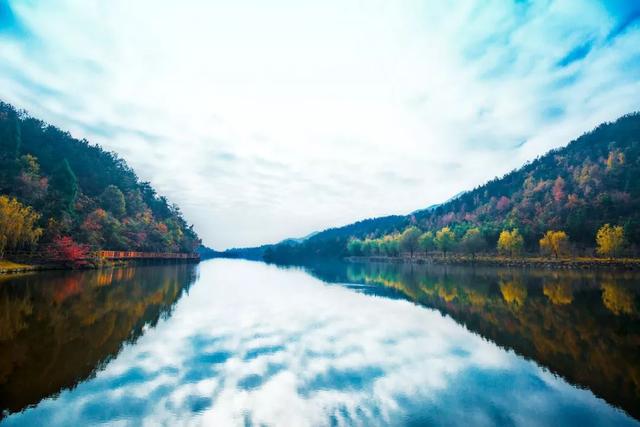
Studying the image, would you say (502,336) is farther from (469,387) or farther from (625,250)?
(625,250)

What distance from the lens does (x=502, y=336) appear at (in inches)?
650

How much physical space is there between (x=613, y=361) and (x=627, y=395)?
3.15 metres

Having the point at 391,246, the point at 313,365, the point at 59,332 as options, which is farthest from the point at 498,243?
the point at 59,332

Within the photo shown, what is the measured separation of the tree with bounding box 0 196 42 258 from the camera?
4188 cm

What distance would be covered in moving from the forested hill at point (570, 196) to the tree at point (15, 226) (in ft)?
324

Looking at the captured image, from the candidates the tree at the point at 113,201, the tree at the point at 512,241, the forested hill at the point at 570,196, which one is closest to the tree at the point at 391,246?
the forested hill at the point at 570,196

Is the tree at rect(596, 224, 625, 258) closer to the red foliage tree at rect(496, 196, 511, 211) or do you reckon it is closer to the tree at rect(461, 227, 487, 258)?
the tree at rect(461, 227, 487, 258)

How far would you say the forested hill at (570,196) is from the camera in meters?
90.8

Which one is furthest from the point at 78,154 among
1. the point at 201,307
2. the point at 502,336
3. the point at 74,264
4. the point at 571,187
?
the point at 571,187

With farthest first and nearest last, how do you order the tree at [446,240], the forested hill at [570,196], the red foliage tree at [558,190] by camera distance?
the red foliage tree at [558,190] → the tree at [446,240] → the forested hill at [570,196]

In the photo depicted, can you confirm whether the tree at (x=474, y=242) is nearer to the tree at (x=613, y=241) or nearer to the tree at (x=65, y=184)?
the tree at (x=613, y=241)

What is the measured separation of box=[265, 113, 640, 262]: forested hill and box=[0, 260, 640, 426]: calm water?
7579cm

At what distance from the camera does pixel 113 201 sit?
85375 mm

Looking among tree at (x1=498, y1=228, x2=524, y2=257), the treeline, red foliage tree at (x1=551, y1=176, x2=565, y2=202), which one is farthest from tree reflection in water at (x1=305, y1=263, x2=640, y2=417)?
red foliage tree at (x1=551, y1=176, x2=565, y2=202)
